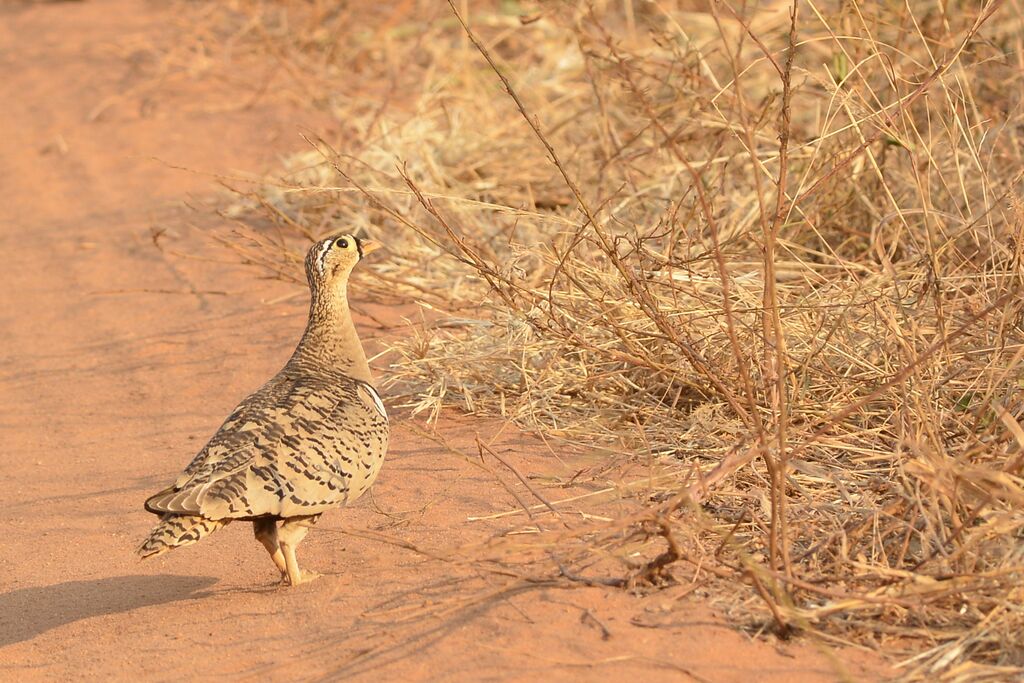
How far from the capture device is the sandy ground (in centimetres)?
385

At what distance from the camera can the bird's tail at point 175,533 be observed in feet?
13.4

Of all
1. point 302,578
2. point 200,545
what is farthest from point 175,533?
point 200,545

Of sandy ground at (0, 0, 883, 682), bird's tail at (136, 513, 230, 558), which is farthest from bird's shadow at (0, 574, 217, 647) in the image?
bird's tail at (136, 513, 230, 558)

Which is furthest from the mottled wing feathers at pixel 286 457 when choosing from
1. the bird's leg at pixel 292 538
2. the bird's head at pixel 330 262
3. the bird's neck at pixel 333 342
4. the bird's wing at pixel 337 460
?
the bird's head at pixel 330 262

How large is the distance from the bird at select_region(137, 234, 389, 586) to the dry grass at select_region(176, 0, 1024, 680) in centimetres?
60

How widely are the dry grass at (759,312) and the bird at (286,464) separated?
604 mm

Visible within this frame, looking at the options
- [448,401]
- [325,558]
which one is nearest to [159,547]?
[325,558]

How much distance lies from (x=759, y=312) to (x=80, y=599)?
9.49ft

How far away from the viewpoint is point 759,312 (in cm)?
542

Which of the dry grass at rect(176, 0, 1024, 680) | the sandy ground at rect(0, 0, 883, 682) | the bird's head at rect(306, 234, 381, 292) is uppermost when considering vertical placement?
the bird's head at rect(306, 234, 381, 292)

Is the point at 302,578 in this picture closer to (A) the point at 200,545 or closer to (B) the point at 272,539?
(B) the point at 272,539

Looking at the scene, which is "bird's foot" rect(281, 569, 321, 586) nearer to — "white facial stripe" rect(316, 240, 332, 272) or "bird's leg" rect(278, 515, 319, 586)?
"bird's leg" rect(278, 515, 319, 586)

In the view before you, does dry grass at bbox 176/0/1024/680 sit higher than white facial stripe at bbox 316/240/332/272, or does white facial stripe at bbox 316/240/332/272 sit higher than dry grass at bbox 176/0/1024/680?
white facial stripe at bbox 316/240/332/272

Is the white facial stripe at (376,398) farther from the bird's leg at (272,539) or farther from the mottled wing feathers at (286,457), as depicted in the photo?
the bird's leg at (272,539)
